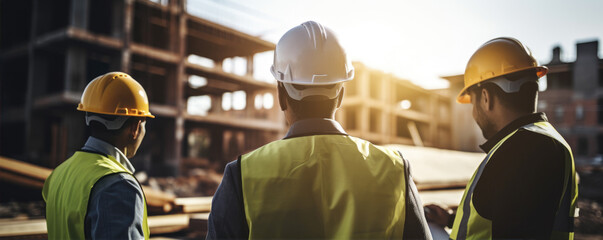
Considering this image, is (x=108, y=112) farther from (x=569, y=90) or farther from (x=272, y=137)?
(x=569, y=90)

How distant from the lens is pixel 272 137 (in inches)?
1099

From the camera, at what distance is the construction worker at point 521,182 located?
171 centimetres

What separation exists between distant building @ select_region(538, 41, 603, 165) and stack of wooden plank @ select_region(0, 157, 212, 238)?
34.5 metres

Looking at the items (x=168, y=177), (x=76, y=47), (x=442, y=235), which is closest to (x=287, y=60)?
(x=442, y=235)

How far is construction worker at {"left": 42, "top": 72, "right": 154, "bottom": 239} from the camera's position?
179 cm

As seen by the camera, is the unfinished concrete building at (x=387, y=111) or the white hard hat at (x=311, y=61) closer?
the white hard hat at (x=311, y=61)

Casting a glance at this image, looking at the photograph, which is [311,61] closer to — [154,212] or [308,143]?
[308,143]

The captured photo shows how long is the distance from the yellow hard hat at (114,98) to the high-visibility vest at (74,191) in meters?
0.33

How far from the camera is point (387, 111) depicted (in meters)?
33.2

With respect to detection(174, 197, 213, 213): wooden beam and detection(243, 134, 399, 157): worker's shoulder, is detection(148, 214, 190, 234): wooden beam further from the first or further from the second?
detection(243, 134, 399, 157): worker's shoulder

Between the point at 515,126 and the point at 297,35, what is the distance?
1.17 m

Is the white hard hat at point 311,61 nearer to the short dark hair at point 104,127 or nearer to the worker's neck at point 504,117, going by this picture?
the worker's neck at point 504,117

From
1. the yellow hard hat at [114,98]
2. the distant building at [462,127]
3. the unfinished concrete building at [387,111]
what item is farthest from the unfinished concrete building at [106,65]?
the distant building at [462,127]

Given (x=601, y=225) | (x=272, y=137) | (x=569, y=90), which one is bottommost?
(x=601, y=225)
